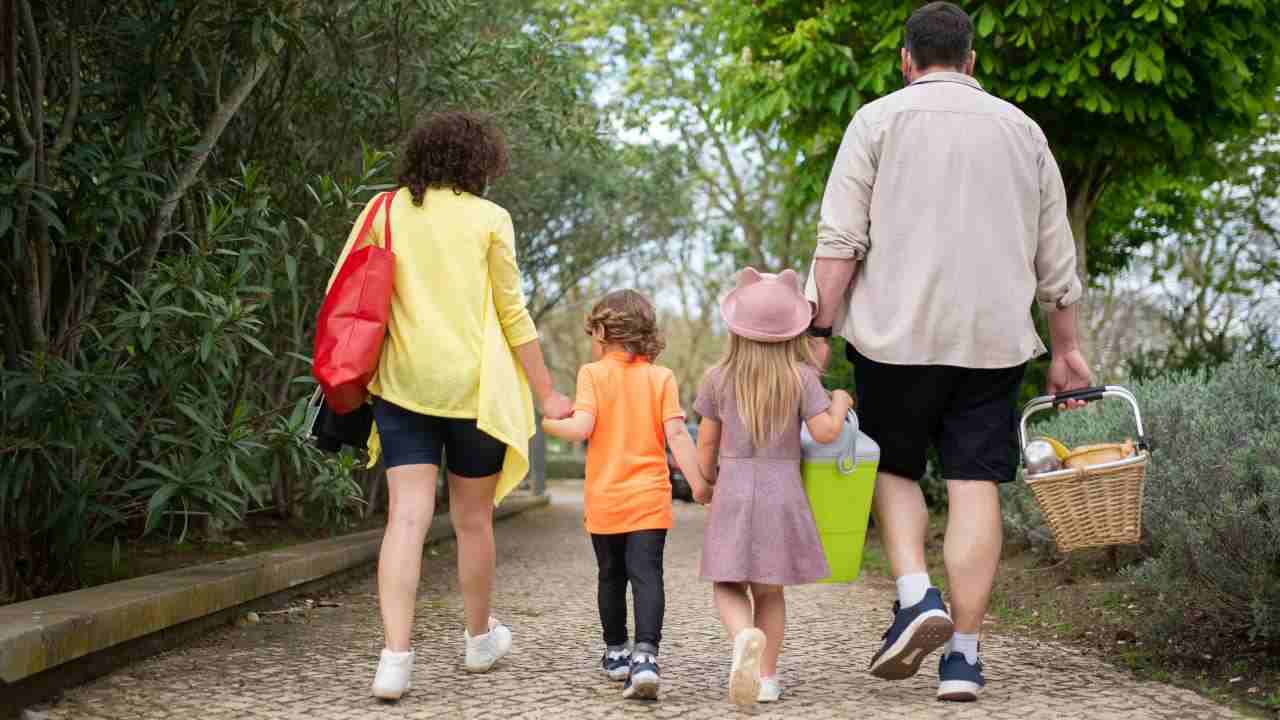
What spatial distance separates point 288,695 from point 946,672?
85.6 inches

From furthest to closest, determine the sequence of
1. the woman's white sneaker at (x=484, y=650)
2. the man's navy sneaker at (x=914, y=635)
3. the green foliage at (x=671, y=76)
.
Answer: the green foliage at (x=671, y=76)
the woman's white sneaker at (x=484, y=650)
the man's navy sneaker at (x=914, y=635)

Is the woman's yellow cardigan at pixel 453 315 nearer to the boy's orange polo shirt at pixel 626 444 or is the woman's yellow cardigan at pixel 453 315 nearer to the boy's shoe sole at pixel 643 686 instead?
the boy's orange polo shirt at pixel 626 444

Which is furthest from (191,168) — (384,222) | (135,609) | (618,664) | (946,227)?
(946,227)

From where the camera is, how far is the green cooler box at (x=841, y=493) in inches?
173

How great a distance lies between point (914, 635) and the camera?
13.6ft

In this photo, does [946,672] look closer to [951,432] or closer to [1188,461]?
[951,432]

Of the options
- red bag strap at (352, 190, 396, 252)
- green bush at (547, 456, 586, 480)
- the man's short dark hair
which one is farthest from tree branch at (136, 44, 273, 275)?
green bush at (547, 456, 586, 480)

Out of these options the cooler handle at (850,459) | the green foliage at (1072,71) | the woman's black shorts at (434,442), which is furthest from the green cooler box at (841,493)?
the green foliage at (1072,71)

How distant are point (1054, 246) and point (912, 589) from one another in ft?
4.09

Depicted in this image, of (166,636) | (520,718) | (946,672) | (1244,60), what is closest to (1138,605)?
(946,672)

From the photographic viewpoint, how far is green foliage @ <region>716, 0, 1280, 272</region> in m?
9.07

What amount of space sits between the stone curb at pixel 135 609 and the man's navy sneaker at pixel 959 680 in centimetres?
279

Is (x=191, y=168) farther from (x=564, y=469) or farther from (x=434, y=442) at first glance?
(x=564, y=469)

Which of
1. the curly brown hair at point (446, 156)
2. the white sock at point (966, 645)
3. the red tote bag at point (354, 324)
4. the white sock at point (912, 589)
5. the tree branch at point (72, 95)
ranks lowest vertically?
the white sock at point (966, 645)
